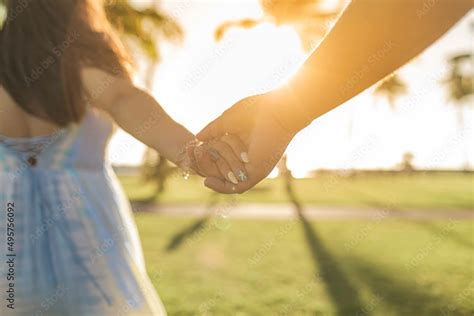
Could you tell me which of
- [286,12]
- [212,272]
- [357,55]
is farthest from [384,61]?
[286,12]

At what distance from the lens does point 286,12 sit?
22.8 m

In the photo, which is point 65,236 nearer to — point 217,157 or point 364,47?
point 217,157

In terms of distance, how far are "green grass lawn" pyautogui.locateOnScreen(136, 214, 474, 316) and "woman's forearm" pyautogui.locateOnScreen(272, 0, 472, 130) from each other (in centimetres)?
394

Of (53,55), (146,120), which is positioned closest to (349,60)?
(146,120)

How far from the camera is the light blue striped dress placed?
2199mm

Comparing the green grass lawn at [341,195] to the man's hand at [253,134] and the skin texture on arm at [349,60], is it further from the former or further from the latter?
the skin texture on arm at [349,60]

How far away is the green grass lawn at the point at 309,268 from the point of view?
5824mm

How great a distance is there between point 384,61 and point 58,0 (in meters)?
1.31

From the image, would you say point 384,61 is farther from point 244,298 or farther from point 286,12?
point 286,12

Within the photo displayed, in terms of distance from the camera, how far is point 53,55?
7.73 feet

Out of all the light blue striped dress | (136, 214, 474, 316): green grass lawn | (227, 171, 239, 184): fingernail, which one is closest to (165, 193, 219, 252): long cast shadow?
(136, 214, 474, 316): green grass lawn

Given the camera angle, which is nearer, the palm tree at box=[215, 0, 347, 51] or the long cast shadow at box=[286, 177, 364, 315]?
the long cast shadow at box=[286, 177, 364, 315]

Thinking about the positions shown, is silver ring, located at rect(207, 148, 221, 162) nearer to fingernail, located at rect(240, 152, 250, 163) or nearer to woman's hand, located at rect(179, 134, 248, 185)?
woman's hand, located at rect(179, 134, 248, 185)

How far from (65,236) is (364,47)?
1.23 metres
